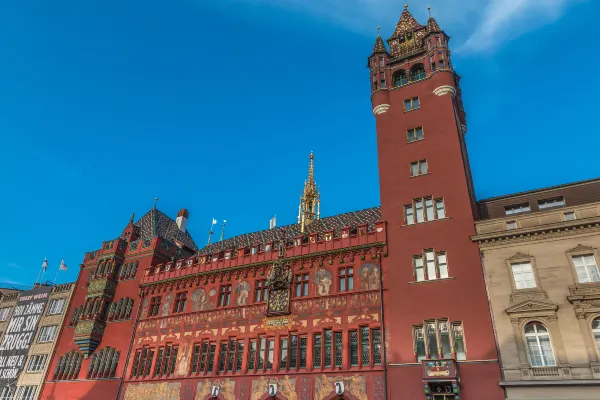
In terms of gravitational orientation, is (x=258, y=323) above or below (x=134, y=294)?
below

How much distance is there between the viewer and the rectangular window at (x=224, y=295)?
121 feet

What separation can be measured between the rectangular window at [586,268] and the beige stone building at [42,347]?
1836 inches

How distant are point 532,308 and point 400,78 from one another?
22911mm

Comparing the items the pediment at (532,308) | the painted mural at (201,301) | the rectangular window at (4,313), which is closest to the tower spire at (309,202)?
the painted mural at (201,301)

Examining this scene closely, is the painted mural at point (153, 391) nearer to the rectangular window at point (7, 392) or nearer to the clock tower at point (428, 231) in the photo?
the rectangular window at point (7, 392)

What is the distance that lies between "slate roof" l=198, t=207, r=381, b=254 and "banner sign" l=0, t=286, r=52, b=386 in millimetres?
20079

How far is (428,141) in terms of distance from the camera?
34.3 m

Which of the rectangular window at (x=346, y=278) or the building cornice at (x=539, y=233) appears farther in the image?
the rectangular window at (x=346, y=278)

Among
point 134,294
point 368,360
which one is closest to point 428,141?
point 368,360

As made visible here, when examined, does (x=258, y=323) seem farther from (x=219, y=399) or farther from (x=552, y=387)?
(x=552, y=387)

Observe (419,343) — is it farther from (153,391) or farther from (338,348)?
(153,391)

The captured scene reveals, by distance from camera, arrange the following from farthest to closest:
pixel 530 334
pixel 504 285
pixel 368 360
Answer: pixel 368 360
pixel 504 285
pixel 530 334

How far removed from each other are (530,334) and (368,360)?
32.3 feet

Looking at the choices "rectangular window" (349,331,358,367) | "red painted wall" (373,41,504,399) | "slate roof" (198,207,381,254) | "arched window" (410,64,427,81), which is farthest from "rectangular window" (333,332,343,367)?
"arched window" (410,64,427,81)
